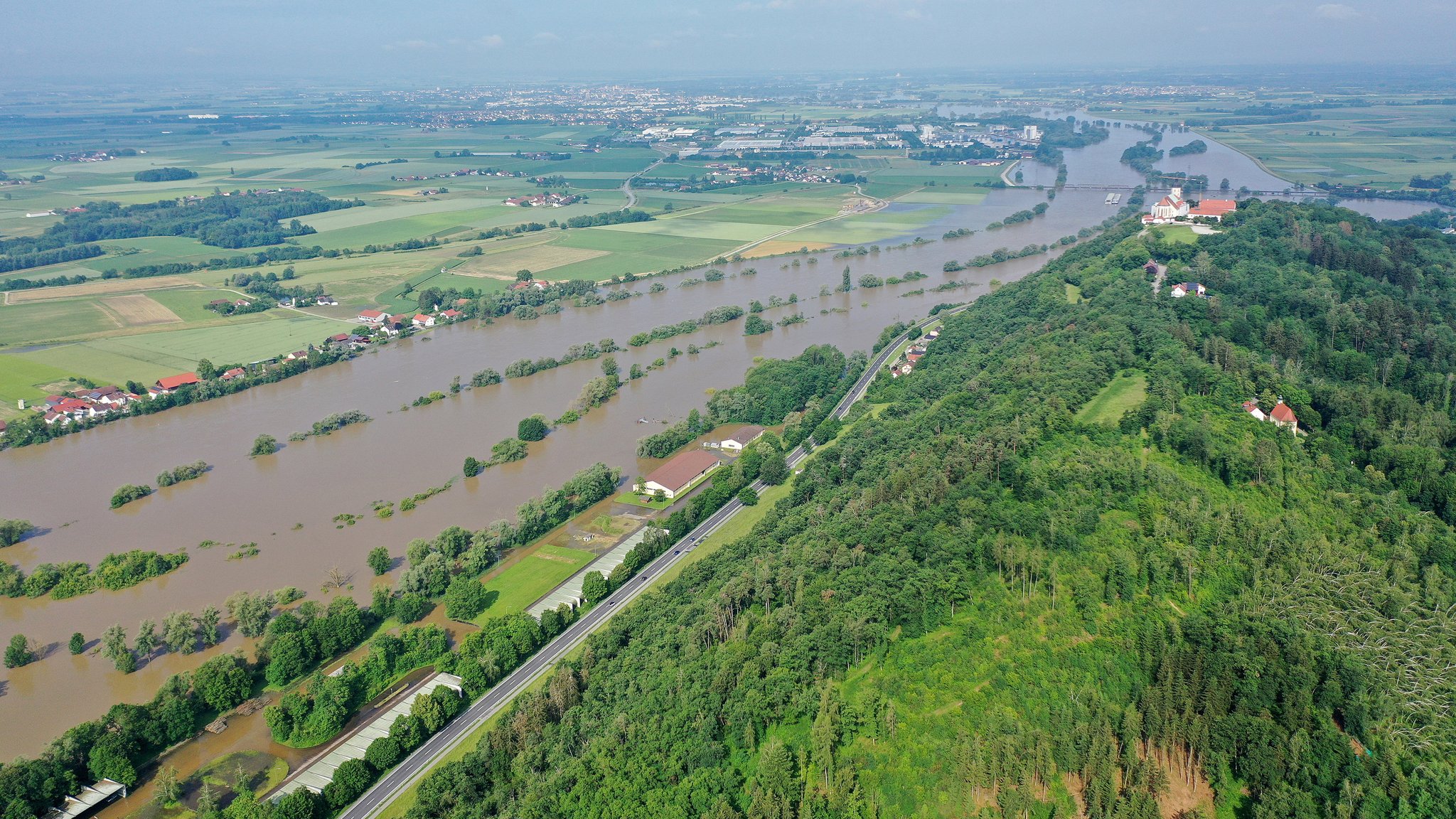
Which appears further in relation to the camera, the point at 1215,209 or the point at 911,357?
the point at 1215,209

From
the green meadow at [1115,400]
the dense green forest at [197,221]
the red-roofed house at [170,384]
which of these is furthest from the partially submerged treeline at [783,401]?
the dense green forest at [197,221]

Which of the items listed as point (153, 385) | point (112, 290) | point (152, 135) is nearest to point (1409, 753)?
point (153, 385)

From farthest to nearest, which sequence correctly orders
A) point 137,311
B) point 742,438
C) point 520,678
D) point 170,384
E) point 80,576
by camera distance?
point 137,311, point 170,384, point 742,438, point 80,576, point 520,678

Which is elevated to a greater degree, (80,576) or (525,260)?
(525,260)

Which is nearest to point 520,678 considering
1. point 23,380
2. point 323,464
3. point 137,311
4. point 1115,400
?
point 323,464

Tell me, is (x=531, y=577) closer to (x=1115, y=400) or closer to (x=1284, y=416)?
(x=1115, y=400)

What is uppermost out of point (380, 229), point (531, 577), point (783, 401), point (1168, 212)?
point (1168, 212)

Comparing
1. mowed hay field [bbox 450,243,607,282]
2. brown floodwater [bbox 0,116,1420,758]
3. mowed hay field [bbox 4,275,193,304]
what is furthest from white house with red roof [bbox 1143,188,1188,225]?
mowed hay field [bbox 4,275,193,304]

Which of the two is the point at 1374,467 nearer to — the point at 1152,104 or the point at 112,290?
the point at 112,290

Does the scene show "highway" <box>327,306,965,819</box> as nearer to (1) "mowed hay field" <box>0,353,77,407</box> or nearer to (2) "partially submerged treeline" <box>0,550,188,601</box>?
(2) "partially submerged treeline" <box>0,550,188,601</box>
